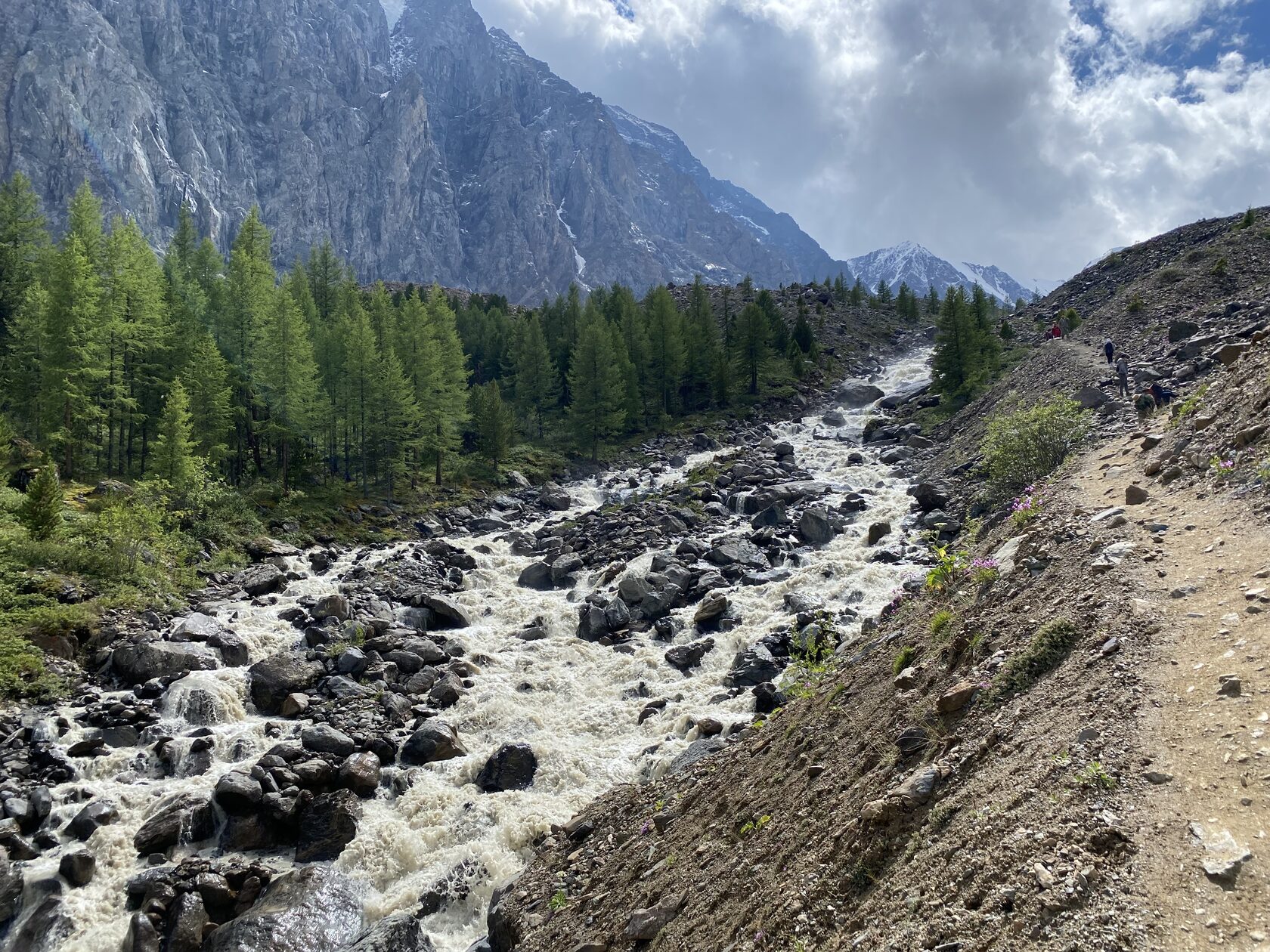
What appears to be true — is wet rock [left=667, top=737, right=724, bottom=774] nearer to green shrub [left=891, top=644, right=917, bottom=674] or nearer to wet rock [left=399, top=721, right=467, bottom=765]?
green shrub [left=891, top=644, right=917, bottom=674]

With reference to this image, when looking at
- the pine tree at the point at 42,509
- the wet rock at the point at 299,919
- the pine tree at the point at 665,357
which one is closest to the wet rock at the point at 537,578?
the pine tree at the point at 42,509

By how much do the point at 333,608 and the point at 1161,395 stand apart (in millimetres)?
31634

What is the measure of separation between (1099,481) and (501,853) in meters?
16.7

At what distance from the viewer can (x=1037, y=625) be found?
956 centimetres

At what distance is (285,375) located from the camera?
50.5m

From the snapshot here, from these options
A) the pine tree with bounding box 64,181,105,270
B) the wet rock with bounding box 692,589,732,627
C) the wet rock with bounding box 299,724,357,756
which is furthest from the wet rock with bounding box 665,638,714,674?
the pine tree with bounding box 64,181,105,270

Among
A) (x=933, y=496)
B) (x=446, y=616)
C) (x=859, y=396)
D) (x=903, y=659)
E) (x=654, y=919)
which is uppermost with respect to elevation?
(x=859, y=396)

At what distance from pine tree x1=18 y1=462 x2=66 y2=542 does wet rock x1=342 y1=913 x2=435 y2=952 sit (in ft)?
78.8

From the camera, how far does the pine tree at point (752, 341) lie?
263 feet

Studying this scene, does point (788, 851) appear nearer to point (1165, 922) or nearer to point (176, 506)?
point (1165, 922)

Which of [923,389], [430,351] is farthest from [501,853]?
[923,389]

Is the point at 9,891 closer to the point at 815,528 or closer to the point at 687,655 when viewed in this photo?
the point at 687,655

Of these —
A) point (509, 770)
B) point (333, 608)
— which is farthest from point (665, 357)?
point (509, 770)

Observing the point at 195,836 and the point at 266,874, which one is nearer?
the point at 266,874
